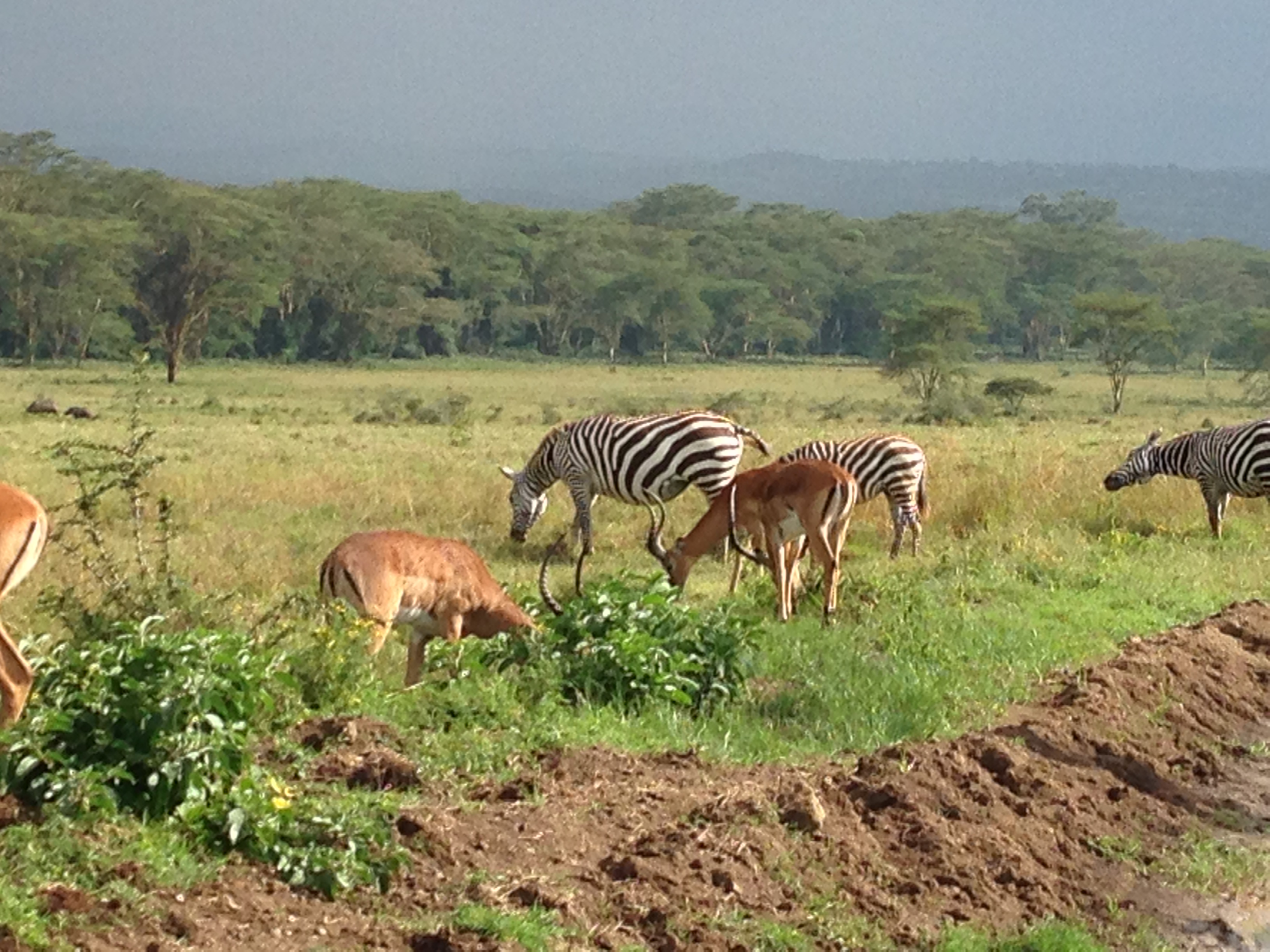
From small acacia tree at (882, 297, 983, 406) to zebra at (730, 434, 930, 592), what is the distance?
28636 mm

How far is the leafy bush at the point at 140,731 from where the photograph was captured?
5.13 metres

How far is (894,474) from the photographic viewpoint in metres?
15.2

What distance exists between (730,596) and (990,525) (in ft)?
15.3

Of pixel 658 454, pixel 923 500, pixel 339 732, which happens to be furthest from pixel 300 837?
pixel 923 500

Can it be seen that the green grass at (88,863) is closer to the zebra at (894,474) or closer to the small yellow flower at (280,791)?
the small yellow flower at (280,791)

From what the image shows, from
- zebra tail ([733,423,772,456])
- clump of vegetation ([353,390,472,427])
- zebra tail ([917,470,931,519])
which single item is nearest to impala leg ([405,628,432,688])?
zebra tail ([733,423,772,456])

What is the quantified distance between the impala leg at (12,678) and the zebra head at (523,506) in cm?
981

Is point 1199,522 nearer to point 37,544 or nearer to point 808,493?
point 808,493

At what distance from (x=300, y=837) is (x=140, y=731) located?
64cm

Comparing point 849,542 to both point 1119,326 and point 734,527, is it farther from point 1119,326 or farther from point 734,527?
point 1119,326

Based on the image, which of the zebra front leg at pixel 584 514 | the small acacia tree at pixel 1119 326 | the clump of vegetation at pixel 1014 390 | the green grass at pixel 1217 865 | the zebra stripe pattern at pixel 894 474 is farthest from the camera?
the small acacia tree at pixel 1119 326

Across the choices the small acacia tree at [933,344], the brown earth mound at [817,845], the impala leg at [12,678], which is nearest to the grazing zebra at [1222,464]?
the brown earth mound at [817,845]

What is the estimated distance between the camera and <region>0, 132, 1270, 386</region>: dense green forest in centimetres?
4928

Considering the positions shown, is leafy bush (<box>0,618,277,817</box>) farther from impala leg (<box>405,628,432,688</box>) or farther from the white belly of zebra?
the white belly of zebra
